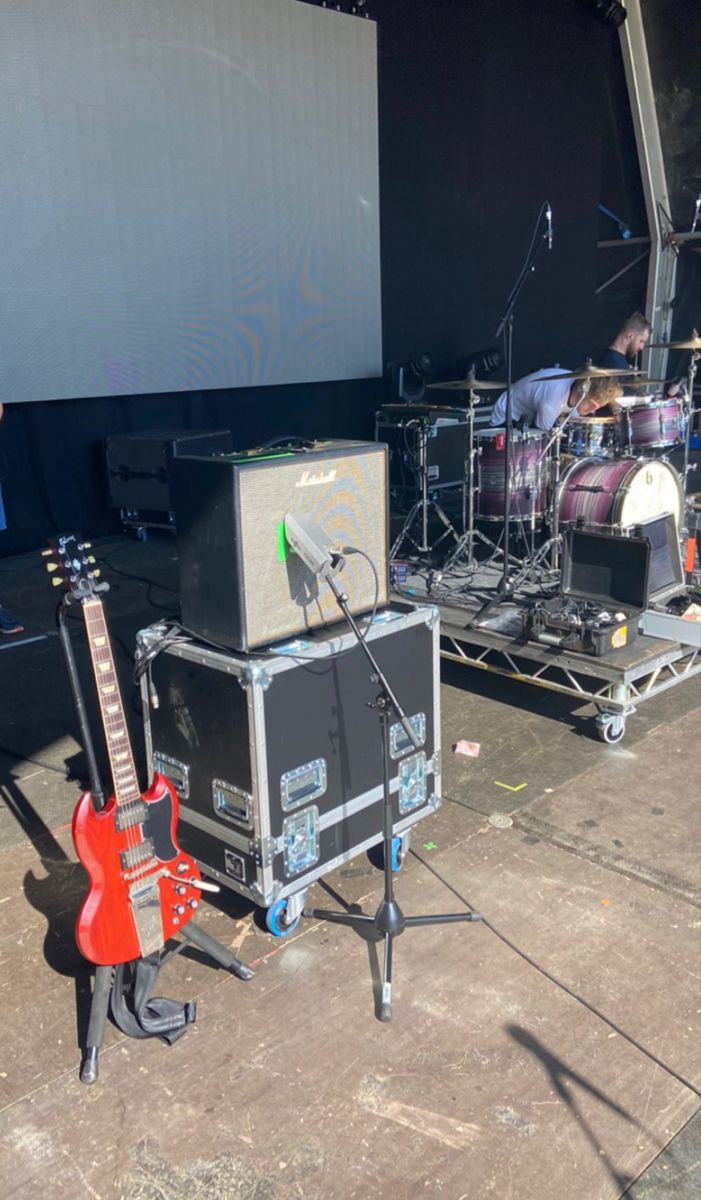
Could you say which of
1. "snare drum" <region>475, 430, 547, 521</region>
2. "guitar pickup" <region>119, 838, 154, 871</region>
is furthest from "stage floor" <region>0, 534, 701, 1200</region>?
"snare drum" <region>475, 430, 547, 521</region>

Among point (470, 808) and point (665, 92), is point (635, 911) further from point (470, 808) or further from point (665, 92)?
point (665, 92)

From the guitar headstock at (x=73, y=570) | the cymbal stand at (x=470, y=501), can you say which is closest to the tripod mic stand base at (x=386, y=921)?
the guitar headstock at (x=73, y=570)

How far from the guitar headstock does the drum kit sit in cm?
328

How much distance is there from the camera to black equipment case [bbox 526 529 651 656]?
4141mm

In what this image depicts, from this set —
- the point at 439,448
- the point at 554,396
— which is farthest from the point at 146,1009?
the point at 439,448

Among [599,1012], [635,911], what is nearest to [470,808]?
[635,911]

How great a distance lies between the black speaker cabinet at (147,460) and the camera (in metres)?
7.93

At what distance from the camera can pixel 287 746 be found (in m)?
2.61

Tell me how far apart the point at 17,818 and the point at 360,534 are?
6.03ft

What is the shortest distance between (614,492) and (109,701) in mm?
3498

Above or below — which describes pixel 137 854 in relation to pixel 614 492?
below

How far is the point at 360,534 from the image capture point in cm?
288

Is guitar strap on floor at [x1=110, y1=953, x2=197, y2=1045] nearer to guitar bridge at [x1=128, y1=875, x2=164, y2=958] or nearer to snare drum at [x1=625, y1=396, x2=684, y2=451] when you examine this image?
guitar bridge at [x1=128, y1=875, x2=164, y2=958]

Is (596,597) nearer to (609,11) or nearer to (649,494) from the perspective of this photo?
(649,494)
